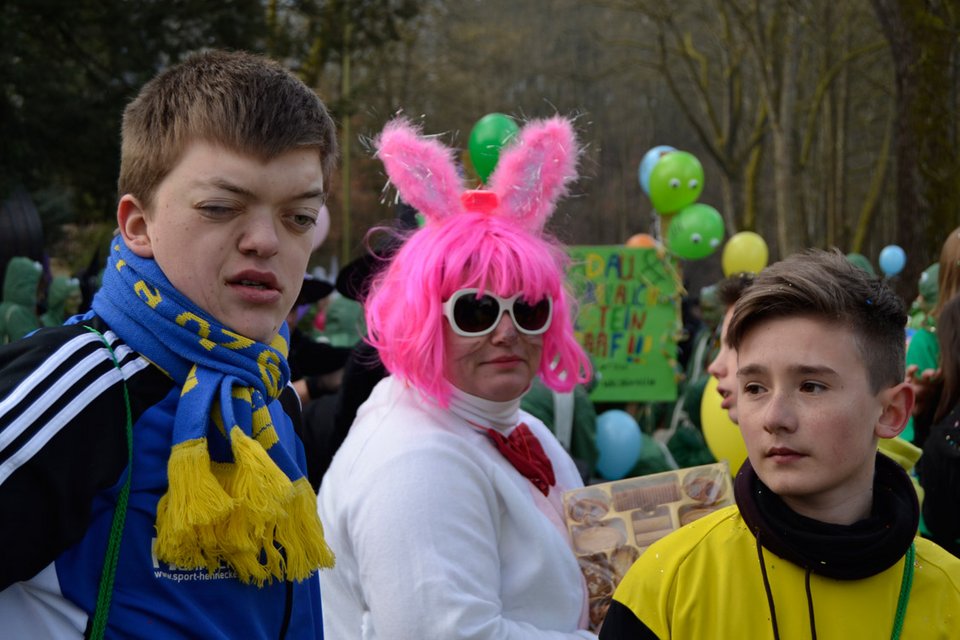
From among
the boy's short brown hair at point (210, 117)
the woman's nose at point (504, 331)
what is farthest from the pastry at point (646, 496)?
the boy's short brown hair at point (210, 117)

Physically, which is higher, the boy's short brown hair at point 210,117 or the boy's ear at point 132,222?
the boy's short brown hair at point 210,117

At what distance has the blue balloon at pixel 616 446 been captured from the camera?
5992mm

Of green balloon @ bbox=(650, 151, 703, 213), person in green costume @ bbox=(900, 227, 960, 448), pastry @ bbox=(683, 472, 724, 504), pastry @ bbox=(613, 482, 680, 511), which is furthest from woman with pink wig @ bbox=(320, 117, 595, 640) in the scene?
green balloon @ bbox=(650, 151, 703, 213)

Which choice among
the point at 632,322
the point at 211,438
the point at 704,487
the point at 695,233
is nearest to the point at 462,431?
the point at 704,487

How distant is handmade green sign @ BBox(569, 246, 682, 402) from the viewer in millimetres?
7328

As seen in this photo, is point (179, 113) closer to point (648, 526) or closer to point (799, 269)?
point (799, 269)

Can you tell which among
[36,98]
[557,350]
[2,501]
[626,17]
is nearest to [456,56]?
[626,17]

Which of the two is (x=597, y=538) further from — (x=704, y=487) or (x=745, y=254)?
(x=745, y=254)

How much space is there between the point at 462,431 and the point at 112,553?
4.17 ft

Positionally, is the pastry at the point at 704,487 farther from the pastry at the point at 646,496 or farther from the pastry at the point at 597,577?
the pastry at the point at 597,577

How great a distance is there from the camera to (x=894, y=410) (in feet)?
6.33

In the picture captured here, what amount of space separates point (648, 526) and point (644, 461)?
150 inches

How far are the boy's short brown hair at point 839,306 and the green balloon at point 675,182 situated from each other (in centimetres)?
784

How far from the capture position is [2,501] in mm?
1315
